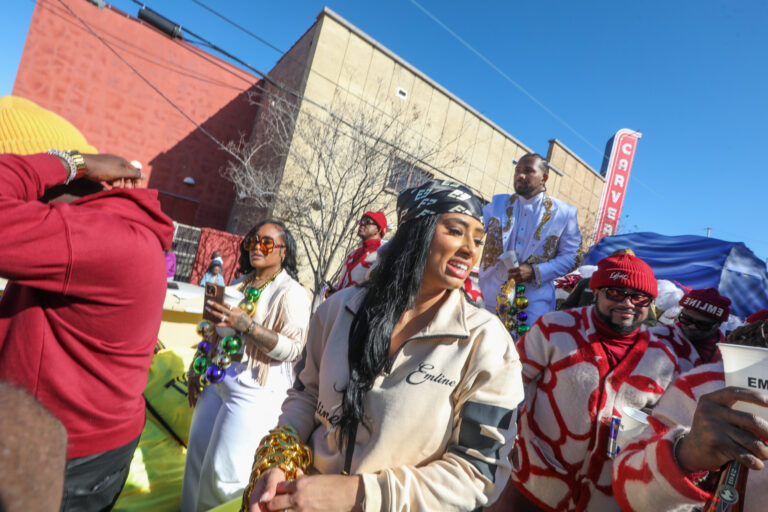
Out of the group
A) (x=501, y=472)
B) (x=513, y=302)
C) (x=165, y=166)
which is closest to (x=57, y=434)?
(x=501, y=472)

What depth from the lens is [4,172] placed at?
1.39m

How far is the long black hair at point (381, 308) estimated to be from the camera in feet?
4.65

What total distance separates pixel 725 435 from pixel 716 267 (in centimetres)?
682

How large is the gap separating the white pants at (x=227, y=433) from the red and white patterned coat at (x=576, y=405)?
1676mm

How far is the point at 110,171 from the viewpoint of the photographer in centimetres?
179

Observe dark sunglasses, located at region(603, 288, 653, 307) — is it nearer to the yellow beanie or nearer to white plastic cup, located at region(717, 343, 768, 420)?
white plastic cup, located at region(717, 343, 768, 420)

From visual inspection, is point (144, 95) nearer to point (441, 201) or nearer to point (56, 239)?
point (56, 239)

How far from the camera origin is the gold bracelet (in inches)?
53.7

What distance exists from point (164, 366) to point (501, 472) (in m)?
4.05

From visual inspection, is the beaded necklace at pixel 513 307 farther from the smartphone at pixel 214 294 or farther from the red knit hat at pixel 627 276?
the smartphone at pixel 214 294

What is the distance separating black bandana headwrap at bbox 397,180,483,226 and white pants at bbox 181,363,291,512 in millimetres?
1877

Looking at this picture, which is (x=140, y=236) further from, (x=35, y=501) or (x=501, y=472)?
(x=501, y=472)

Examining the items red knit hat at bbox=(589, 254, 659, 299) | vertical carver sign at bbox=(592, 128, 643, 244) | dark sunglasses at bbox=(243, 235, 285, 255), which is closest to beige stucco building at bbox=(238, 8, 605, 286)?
vertical carver sign at bbox=(592, 128, 643, 244)

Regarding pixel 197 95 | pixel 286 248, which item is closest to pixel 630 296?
pixel 286 248
